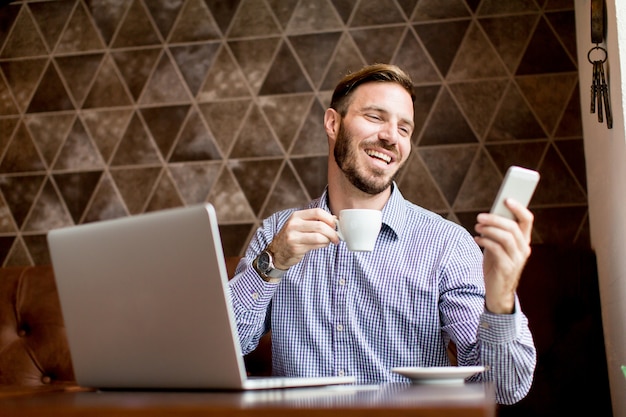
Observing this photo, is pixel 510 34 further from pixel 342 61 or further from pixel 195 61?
pixel 195 61

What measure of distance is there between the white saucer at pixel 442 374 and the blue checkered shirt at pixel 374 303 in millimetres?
565

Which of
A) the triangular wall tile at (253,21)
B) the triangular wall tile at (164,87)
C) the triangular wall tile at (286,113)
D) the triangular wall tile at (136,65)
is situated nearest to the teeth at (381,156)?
the triangular wall tile at (286,113)

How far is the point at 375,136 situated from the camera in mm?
1973

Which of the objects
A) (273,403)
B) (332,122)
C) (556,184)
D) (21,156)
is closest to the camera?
(273,403)

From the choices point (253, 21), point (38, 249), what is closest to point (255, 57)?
point (253, 21)

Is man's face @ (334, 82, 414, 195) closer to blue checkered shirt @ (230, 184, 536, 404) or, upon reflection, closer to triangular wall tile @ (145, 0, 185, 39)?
blue checkered shirt @ (230, 184, 536, 404)

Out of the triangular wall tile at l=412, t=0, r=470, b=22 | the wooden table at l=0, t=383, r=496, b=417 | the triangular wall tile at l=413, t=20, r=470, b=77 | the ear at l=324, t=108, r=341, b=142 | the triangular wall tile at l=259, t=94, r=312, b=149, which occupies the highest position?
the triangular wall tile at l=412, t=0, r=470, b=22

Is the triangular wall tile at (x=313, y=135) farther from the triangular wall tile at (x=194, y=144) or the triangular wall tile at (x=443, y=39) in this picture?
the triangular wall tile at (x=443, y=39)

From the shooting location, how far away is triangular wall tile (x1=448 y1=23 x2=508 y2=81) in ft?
7.91

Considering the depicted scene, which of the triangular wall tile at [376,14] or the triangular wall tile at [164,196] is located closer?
the triangular wall tile at [376,14]

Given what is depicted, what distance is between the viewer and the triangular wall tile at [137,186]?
2633mm

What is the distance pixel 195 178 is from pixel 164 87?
13.5 inches

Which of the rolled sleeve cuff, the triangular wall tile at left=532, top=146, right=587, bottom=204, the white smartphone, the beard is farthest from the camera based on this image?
the triangular wall tile at left=532, top=146, right=587, bottom=204

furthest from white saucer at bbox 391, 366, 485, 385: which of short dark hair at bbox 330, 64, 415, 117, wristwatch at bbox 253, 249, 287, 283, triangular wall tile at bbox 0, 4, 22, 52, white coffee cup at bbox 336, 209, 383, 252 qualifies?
triangular wall tile at bbox 0, 4, 22, 52
